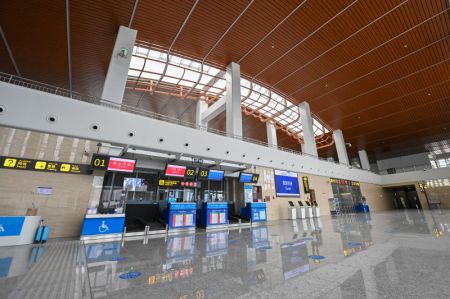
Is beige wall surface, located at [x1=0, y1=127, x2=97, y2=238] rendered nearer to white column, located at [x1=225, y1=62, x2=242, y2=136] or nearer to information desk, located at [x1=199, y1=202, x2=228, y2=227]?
information desk, located at [x1=199, y1=202, x2=228, y2=227]

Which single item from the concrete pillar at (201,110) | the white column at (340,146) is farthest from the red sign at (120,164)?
the white column at (340,146)

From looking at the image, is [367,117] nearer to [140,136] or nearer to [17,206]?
[140,136]

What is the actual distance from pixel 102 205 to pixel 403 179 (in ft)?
101

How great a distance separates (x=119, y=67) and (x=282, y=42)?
8639 mm

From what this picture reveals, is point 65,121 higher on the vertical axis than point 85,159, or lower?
higher

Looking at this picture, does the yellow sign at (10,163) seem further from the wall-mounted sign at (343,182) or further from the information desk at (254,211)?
the wall-mounted sign at (343,182)

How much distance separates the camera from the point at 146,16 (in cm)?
905

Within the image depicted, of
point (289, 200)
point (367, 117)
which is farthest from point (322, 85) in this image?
point (289, 200)

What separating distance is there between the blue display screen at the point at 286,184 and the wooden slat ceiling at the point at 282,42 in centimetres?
663

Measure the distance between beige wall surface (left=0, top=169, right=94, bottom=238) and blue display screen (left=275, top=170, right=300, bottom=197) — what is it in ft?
36.4

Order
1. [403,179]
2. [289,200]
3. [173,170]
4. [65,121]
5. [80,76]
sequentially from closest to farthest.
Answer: [65,121] → [173,170] → [80,76] → [289,200] → [403,179]

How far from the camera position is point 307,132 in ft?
53.0

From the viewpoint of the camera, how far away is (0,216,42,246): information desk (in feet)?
17.9

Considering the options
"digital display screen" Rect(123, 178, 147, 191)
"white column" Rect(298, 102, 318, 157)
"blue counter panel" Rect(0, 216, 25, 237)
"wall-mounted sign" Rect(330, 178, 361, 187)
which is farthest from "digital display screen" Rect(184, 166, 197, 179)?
"wall-mounted sign" Rect(330, 178, 361, 187)
